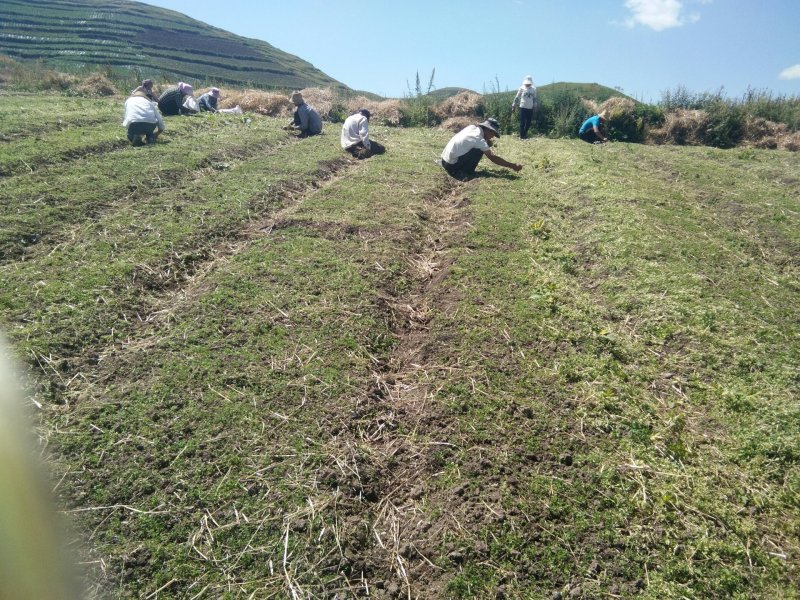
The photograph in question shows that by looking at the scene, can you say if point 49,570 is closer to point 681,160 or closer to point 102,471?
point 102,471

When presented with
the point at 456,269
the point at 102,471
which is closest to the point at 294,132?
the point at 456,269

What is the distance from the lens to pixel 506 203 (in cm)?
853

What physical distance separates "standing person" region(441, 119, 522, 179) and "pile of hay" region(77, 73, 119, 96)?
16085 millimetres

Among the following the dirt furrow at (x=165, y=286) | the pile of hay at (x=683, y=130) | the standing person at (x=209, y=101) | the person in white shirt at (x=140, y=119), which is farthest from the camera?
the pile of hay at (x=683, y=130)

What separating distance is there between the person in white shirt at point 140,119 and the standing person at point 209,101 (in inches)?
254

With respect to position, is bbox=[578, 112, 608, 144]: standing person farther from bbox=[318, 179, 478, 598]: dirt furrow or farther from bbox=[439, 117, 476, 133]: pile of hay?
bbox=[318, 179, 478, 598]: dirt furrow

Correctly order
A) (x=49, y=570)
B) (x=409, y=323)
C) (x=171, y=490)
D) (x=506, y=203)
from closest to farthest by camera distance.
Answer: (x=49, y=570) < (x=171, y=490) < (x=409, y=323) < (x=506, y=203)

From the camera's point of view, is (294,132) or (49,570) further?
(294,132)

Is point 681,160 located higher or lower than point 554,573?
higher

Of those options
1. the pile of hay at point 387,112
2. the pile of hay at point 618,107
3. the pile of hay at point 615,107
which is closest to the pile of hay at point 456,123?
the pile of hay at point 387,112

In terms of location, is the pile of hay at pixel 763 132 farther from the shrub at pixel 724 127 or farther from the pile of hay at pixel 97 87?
the pile of hay at pixel 97 87

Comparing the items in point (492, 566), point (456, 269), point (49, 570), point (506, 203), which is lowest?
point (49, 570)

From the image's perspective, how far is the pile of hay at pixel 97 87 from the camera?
1833 cm

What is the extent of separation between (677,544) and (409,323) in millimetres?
3121
